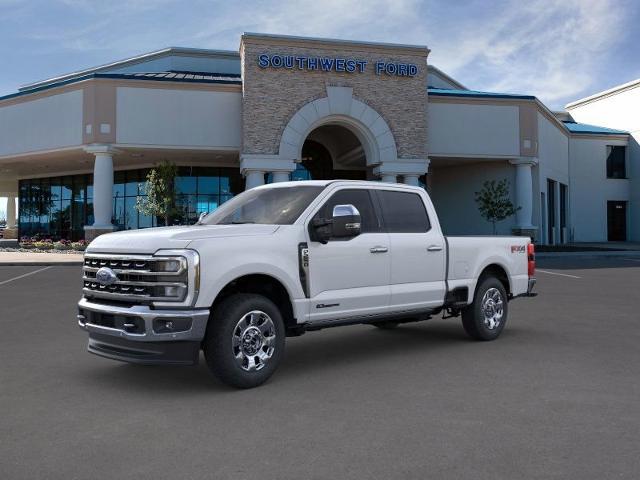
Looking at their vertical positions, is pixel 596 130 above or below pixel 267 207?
above

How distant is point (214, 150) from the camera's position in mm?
30594

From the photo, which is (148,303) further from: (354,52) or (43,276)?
(354,52)

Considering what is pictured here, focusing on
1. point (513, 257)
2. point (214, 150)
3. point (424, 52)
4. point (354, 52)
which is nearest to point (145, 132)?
point (214, 150)

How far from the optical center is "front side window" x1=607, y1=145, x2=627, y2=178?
45.6 meters

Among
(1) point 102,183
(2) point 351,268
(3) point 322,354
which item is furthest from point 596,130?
(2) point 351,268

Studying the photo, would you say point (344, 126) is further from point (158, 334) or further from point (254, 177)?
point (158, 334)

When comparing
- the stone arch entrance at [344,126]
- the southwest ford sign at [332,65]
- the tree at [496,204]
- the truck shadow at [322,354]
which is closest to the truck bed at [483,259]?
the truck shadow at [322,354]

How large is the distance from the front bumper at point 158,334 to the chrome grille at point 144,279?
130 millimetres

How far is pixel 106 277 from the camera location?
5.96 meters

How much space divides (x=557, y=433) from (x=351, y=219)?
2758 millimetres

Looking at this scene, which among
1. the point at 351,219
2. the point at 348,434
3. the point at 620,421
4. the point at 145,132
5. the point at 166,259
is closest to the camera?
the point at 348,434

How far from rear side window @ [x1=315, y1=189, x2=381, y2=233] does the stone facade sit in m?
22.1

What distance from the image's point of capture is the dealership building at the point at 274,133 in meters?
29.2

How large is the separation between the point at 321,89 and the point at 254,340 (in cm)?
2497
